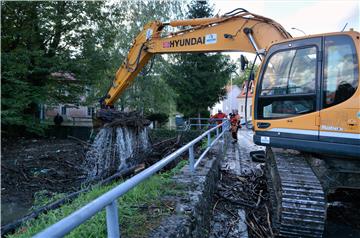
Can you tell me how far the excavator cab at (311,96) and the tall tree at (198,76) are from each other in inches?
627

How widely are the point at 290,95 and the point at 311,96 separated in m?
0.35

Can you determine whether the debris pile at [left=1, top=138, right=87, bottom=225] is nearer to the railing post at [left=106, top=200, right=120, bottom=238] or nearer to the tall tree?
the railing post at [left=106, top=200, right=120, bottom=238]

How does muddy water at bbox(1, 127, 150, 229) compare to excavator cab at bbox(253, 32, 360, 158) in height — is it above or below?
below

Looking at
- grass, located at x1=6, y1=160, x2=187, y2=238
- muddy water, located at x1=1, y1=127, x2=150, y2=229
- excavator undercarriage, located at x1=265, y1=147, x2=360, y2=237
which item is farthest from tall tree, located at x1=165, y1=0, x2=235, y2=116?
grass, located at x1=6, y1=160, x2=187, y2=238

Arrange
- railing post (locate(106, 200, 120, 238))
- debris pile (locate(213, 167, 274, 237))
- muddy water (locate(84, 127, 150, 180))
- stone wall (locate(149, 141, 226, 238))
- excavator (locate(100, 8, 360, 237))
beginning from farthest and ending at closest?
muddy water (locate(84, 127, 150, 180))
debris pile (locate(213, 167, 274, 237))
excavator (locate(100, 8, 360, 237))
stone wall (locate(149, 141, 226, 238))
railing post (locate(106, 200, 120, 238))

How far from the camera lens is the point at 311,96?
4.37 meters

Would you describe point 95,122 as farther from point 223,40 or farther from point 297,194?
point 297,194

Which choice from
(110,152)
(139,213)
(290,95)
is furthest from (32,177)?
(290,95)

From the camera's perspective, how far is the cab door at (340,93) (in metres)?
3.94

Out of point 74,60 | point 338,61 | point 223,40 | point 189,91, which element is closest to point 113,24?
point 74,60

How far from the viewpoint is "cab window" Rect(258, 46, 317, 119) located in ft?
14.5

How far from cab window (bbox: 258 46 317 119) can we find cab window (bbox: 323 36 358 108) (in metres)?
0.17

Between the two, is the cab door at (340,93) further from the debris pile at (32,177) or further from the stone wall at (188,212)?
the debris pile at (32,177)

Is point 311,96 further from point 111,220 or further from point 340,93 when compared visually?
point 111,220
